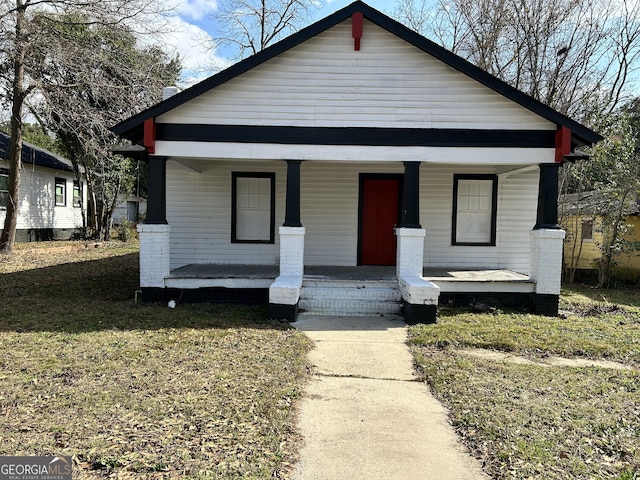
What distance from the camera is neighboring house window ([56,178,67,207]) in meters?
20.8

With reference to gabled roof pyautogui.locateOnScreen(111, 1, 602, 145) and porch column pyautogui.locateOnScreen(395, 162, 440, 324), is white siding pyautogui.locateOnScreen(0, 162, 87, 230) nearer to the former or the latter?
gabled roof pyautogui.locateOnScreen(111, 1, 602, 145)

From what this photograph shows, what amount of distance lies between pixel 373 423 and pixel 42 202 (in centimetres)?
2071

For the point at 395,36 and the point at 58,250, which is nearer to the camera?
the point at 395,36

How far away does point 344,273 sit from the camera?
9031 millimetres

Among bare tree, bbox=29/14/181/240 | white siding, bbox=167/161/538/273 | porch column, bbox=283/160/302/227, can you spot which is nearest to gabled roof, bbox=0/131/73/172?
bare tree, bbox=29/14/181/240

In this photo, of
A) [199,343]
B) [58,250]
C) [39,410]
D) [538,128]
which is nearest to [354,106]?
[538,128]

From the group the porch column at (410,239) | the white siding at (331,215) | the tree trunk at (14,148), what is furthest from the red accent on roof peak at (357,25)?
the tree trunk at (14,148)

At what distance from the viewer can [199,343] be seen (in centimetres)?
559

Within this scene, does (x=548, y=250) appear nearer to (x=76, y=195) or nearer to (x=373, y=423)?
(x=373, y=423)

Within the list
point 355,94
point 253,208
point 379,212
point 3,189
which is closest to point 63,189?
point 3,189

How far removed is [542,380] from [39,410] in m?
4.77

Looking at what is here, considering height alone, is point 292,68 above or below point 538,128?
above

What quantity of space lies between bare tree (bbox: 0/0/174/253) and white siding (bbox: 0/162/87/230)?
373cm

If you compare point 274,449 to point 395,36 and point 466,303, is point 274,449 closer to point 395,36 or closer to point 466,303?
point 466,303
